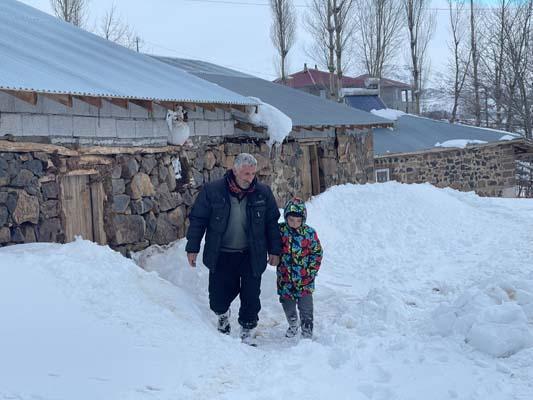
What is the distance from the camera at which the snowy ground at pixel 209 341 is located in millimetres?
3912

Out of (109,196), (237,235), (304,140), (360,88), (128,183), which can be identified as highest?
(360,88)

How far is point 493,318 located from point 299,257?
5.70 feet

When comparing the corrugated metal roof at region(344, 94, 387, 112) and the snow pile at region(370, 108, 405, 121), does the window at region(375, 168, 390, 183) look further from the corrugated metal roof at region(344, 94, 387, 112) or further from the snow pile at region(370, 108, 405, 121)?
the corrugated metal roof at region(344, 94, 387, 112)

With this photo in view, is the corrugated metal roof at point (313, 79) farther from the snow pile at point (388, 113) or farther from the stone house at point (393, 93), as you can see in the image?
the snow pile at point (388, 113)

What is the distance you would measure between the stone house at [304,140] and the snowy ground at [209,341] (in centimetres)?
334

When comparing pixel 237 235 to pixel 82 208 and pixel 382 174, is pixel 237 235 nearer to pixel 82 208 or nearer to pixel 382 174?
pixel 82 208

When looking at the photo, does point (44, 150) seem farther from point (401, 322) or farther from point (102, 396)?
point (401, 322)

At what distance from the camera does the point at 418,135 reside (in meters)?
22.2

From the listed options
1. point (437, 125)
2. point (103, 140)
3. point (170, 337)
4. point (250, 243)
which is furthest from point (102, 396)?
point (437, 125)

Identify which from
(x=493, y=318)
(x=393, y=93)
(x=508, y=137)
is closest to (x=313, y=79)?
(x=393, y=93)

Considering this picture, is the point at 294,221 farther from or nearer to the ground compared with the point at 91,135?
nearer to the ground

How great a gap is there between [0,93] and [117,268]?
189 centimetres

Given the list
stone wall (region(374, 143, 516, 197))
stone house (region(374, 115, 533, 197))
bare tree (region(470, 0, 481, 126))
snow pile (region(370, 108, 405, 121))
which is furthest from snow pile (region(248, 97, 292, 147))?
bare tree (region(470, 0, 481, 126))

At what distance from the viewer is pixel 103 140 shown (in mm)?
6891
